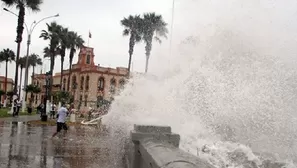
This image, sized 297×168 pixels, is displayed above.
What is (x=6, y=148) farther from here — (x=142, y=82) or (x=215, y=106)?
(x=215, y=106)

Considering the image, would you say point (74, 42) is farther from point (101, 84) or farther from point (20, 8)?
point (20, 8)

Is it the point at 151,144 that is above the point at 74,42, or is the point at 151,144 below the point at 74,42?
below

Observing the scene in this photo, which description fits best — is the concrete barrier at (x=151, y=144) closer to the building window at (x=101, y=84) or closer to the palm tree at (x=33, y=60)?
the building window at (x=101, y=84)

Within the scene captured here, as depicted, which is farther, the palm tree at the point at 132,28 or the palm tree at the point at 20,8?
the palm tree at the point at 132,28

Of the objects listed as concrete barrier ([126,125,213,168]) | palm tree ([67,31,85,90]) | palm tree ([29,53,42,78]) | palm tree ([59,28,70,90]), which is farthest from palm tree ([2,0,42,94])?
palm tree ([29,53,42,78])

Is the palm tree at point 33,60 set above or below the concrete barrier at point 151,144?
above

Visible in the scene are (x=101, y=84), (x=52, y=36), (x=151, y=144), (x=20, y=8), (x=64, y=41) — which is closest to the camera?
(x=151, y=144)

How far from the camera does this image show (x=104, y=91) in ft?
264

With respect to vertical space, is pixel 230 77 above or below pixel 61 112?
above

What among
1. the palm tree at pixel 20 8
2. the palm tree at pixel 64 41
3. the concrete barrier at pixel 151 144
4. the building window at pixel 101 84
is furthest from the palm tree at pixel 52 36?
the concrete barrier at pixel 151 144

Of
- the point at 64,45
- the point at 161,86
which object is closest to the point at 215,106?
the point at 161,86

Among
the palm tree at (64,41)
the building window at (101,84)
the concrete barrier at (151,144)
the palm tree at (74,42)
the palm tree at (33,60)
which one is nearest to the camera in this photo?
the concrete barrier at (151,144)

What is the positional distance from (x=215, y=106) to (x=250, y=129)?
1443 mm

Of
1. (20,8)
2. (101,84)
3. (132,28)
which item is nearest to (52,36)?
(132,28)
